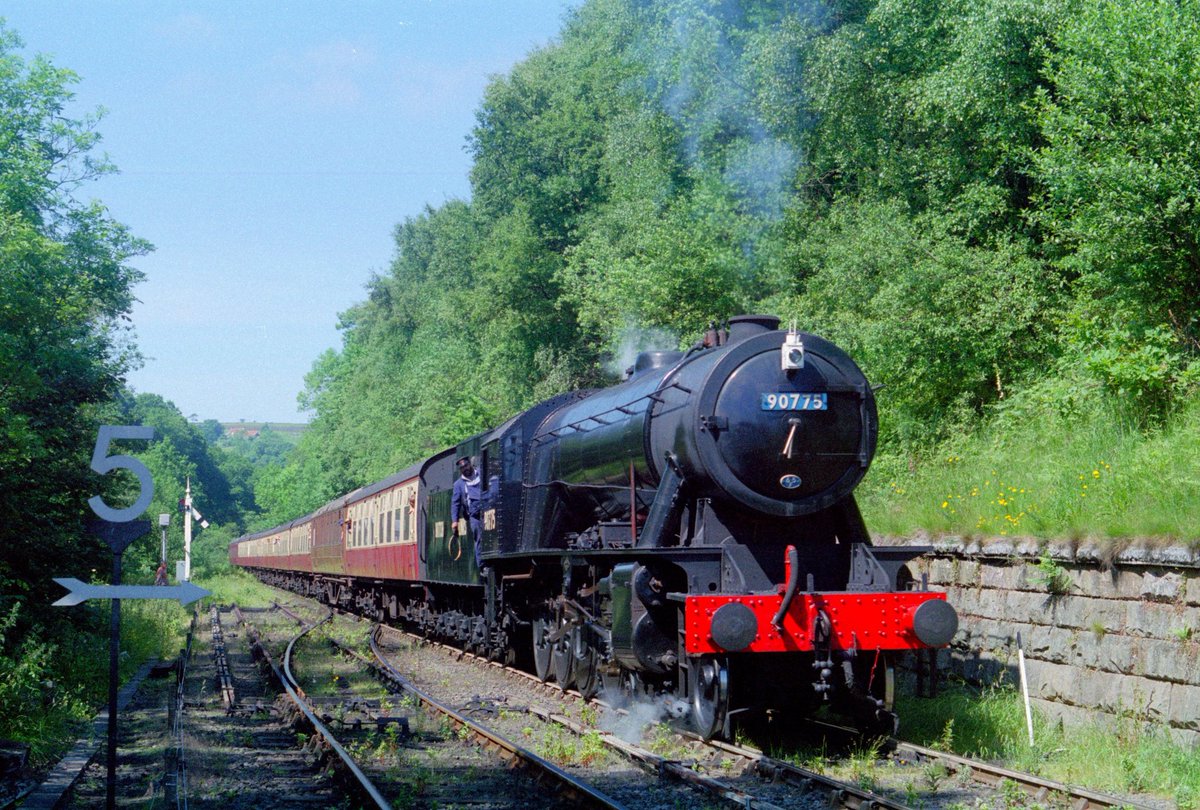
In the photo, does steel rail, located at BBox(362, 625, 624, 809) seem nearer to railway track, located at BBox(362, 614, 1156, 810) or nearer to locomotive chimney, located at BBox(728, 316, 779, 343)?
railway track, located at BBox(362, 614, 1156, 810)

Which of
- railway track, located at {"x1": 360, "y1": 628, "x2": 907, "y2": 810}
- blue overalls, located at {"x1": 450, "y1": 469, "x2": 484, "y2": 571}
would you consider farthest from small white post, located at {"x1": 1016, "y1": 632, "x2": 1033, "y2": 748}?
blue overalls, located at {"x1": 450, "y1": 469, "x2": 484, "y2": 571}

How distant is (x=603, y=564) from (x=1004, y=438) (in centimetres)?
852

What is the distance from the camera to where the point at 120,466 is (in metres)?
5.90

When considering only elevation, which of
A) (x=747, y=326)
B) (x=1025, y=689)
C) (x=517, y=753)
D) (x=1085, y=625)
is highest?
(x=747, y=326)

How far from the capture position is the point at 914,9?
2167cm

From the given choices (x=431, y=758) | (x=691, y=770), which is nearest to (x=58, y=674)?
(x=431, y=758)

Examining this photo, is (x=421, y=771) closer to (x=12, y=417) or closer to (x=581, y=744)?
(x=581, y=744)

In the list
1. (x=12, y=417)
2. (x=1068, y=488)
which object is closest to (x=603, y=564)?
(x=1068, y=488)

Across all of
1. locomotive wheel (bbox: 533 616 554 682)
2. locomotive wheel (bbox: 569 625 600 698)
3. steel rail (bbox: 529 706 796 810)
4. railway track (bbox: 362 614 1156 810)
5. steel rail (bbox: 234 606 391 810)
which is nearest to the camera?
railway track (bbox: 362 614 1156 810)

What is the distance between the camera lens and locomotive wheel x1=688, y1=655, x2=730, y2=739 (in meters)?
8.30

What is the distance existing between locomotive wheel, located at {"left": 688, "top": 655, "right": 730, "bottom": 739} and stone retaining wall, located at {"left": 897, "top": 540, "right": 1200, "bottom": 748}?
3223 mm

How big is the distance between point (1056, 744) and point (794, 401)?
11.2ft

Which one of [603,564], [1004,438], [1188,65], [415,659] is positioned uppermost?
[1188,65]

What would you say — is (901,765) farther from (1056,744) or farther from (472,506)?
(472,506)
